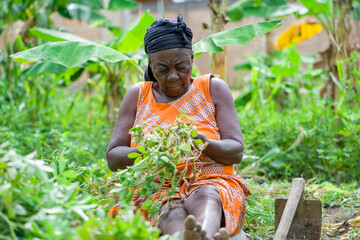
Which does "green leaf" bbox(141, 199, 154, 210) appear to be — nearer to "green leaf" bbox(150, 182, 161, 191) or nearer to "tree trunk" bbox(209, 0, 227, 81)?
"green leaf" bbox(150, 182, 161, 191)

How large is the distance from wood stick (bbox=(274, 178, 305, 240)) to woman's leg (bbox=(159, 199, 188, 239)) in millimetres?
575

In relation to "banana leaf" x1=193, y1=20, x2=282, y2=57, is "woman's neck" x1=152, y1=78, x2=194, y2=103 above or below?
below

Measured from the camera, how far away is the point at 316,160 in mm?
4500

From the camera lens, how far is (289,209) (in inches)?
103

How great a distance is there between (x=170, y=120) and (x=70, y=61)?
1253 millimetres

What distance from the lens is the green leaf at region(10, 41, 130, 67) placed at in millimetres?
3418

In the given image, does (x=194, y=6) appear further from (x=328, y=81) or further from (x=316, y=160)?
(x=316, y=160)

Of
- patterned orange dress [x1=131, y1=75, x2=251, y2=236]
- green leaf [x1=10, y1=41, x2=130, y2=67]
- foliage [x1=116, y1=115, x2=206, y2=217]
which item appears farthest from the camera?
green leaf [x1=10, y1=41, x2=130, y2=67]

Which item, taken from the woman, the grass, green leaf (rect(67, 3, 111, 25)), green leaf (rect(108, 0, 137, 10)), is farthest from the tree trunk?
green leaf (rect(67, 3, 111, 25))

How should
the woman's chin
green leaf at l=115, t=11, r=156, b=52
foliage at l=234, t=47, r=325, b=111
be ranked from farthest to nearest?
1. foliage at l=234, t=47, r=325, b=111
2. green leaf at l=115, t=11, r=156, b=52
3. the woman's chin

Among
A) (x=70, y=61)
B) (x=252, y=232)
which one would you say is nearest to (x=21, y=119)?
(x=70, y=61)

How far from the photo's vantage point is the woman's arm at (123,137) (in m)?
2.59

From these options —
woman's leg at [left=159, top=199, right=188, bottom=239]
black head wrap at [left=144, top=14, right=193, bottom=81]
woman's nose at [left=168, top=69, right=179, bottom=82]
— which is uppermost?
black head wrap at [left=144, top=14, right=193, bottom=81]

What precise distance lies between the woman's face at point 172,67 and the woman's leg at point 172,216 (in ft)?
2.29
